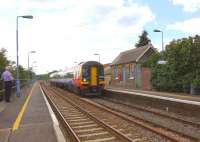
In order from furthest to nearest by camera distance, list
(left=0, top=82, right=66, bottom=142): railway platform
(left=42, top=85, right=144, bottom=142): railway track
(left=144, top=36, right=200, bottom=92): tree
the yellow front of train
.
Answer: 1. (left=144, top=36, right=200, bottom=92): tree
2. the yellow front of train
3. (left=42, top=85, right=144, bottom=142): railway track
4. (left=0, top=82, right=66, bottom=142): railway platform

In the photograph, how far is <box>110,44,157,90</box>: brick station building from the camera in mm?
57425

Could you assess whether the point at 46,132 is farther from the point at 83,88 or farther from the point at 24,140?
the point at 83,88

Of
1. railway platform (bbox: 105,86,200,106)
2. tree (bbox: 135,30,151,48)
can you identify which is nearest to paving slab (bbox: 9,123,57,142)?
railway platform (bbox: 105,86,200,106)

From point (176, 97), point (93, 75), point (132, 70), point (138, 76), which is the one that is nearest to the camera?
point (176, 97)

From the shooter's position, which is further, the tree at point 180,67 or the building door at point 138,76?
the building door at point 138,76

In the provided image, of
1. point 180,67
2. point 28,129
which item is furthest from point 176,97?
point 28,129

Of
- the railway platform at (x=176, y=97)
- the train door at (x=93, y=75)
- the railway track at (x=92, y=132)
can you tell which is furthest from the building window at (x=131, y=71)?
the railway track at (x=92, y=132)

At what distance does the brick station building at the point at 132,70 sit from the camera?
57425 mm

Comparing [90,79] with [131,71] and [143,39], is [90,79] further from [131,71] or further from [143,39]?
[143,39]

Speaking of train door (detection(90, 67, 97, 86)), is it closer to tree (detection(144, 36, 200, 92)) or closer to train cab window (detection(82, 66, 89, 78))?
train cab window (detection(82, 66, 89, 78))

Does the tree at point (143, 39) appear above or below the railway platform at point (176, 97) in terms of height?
above

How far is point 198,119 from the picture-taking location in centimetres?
1537

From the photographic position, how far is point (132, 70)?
6525 cm

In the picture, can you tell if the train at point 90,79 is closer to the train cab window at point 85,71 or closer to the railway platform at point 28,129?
the train cab window at point 85,71
